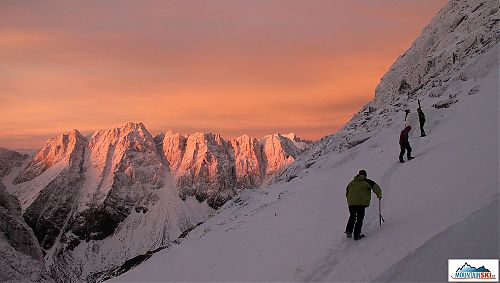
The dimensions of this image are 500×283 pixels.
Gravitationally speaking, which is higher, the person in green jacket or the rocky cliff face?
the person in green jacket

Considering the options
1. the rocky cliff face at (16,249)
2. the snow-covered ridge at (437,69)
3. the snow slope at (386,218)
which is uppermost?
the snow-covered ridge at (437,69)

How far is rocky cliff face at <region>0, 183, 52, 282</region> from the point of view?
34.7 m

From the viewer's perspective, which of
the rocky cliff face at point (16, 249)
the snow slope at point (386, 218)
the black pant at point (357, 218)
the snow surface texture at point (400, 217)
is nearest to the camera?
the snow surface texture at point (400, 217)

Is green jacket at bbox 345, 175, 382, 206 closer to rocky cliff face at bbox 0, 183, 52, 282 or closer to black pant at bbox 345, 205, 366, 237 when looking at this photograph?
black pant at bbox 345, 205, 366, 237

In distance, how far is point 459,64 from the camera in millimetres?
30781

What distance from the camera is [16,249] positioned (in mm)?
42656

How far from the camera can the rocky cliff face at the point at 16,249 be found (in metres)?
34.7

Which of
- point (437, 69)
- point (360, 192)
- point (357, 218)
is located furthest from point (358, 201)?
point (437, 69)

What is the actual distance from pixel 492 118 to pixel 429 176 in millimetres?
4645

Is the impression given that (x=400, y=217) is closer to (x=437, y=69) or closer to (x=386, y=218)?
(x=386, y=218)

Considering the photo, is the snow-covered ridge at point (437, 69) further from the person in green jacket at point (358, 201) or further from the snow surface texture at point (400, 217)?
the person in green jacket at point (358, 201)

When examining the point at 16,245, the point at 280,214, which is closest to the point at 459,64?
the point at 280,214

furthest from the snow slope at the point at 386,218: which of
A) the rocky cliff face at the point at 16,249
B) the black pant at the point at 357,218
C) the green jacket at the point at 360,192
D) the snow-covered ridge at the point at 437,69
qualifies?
the rocky cliff face at the point at 16,249

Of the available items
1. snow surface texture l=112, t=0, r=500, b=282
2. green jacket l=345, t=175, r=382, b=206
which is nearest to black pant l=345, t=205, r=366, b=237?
green jacket l=345, t=175, r=382, b=206
